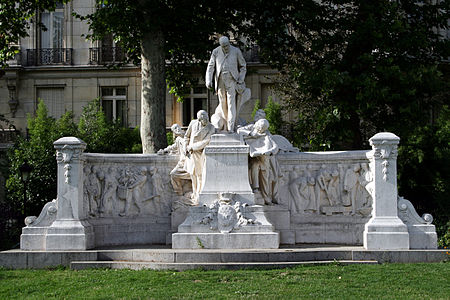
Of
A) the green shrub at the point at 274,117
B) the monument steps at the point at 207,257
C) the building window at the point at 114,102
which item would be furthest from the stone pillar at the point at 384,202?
the building window at the point at 114,102

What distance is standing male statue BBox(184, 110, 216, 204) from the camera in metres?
14.9

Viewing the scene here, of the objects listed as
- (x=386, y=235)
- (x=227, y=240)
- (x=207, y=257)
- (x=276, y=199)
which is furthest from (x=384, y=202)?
(x=207, y=257)

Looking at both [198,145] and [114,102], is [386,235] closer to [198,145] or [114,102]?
[198,145]

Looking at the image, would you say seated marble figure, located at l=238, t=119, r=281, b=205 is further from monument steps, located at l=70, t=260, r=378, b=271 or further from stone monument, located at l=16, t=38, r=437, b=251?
monument steps, located at l=70, t=260, r=378, b=271

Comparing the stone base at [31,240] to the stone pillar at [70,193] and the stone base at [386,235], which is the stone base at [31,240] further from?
the stone base at [386,235]

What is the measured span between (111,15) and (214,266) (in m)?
11.0

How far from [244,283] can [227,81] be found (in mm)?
5492

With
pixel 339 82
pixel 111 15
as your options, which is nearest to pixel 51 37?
pixel 111 15

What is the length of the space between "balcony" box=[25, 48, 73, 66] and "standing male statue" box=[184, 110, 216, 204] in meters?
21.1

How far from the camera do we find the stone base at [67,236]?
13711mm

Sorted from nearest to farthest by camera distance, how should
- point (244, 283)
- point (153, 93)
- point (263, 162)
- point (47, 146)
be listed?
point (244, 283), point (263, 162), point (153, 93), point (47, 146)

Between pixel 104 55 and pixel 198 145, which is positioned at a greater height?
pixel 104 55

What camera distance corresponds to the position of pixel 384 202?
1404cm

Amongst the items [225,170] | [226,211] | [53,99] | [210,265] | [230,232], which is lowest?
[210,265]
